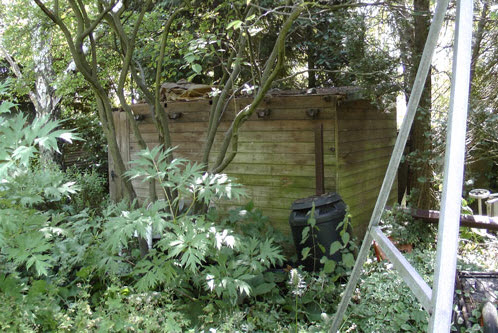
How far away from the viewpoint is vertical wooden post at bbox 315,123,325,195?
5.54 meters

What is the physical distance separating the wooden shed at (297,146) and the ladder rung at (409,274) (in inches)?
128

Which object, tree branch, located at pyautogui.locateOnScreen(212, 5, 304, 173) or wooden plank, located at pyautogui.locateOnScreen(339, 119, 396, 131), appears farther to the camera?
wooden plank, located at pyautogui.locateOnScreen(339, 119, 396, 131)

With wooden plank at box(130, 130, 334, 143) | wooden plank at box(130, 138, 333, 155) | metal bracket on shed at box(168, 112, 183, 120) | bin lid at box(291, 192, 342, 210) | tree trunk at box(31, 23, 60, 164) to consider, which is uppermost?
tree trunk at box(31, 23, 60, 164)

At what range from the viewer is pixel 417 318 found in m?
3.25

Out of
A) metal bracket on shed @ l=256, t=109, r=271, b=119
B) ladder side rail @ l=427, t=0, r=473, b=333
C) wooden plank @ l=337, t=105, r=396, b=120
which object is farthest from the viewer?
metal bracket on shed @ l=256, t=109, r=271, b=119

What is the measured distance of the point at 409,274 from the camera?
1767mm

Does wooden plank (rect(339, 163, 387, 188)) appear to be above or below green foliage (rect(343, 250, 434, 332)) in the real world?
above

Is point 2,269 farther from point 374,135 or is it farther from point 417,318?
point 374,135

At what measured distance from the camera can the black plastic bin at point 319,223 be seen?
472 centimetres

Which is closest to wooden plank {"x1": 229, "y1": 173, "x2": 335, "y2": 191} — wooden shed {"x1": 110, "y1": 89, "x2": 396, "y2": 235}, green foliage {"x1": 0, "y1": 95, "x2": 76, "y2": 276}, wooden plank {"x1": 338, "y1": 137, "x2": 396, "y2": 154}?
wooden shed {"x1": 110, "y1": 89, "x2": 396, "y2": 235}

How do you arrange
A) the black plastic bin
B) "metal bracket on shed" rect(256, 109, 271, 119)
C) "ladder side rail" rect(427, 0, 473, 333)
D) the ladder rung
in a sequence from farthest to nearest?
"metal bracket on shed" rect(256, 109, 271, 119), the black plastic bin, the ladder rung, "ladder side rail" rect(427, 0, 473, 333)

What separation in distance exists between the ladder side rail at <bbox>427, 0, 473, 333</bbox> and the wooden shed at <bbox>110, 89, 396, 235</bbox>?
375 centimetres

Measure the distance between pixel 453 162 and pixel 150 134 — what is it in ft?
20.9

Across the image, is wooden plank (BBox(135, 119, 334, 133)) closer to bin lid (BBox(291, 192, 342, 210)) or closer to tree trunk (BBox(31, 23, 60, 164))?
bin lid (BBox(291, 192, 342, 210))
